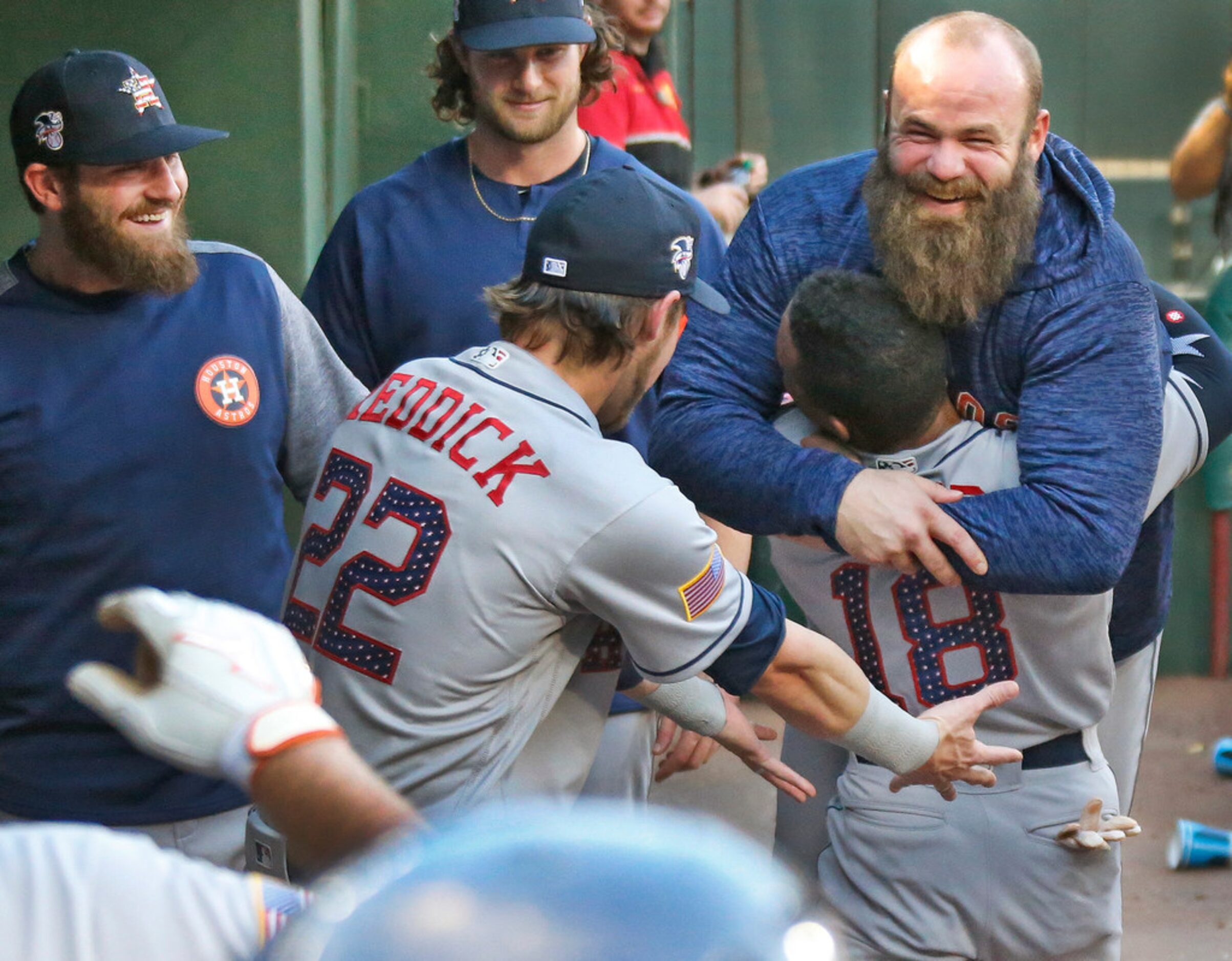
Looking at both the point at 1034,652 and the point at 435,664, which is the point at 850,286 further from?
the point at 435,664

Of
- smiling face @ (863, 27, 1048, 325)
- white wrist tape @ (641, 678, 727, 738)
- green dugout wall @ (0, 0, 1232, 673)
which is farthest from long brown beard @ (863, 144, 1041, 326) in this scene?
green dugout wall @ (0, 0, 1232, 673)

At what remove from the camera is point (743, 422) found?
Answer: 2297mm

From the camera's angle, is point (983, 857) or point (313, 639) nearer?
point (313, 639)

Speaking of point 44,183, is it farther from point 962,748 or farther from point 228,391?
point 962,748

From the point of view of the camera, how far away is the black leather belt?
2.29m

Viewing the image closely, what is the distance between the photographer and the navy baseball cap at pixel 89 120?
2473 millimetres

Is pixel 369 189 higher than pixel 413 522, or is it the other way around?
pixel 369 189

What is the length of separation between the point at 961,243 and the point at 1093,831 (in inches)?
35.1

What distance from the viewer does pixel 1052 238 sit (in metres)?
2.25

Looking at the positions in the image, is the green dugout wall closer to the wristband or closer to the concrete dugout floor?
the concrete dugout floor

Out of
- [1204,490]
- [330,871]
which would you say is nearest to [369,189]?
[330,871]

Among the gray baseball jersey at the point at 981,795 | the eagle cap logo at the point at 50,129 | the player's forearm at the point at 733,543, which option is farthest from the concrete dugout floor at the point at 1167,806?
the eagle cap logo at the point at 50,129

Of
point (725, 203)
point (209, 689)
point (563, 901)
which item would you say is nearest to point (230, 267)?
point (209, 689)

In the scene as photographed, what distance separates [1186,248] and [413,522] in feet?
17.1
